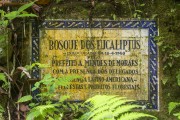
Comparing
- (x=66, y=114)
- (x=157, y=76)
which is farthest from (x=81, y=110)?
(x=157, y=76)

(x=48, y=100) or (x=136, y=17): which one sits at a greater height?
(x=136, y=17)

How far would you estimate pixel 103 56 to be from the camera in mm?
3480

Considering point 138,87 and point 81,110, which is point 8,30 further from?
point 138,87

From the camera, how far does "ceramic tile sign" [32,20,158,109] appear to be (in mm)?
3453

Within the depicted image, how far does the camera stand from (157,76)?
3.45 metres

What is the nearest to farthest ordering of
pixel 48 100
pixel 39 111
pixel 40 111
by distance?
pixel 40 111 → pixel 39 111 → pixel 48 100

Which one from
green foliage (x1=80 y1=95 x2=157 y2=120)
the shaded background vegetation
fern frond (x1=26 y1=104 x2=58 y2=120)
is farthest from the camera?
the shaded background vegetation

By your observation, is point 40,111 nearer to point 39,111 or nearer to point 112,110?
point 39,111

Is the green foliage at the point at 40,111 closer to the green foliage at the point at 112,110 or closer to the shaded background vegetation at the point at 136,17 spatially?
the green foliage at the point at 112,110

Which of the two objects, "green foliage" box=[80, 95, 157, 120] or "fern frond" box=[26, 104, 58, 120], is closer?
"green foliage" box=[80, 95, 157, 120]

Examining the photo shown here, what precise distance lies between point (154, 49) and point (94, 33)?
64 centimetres

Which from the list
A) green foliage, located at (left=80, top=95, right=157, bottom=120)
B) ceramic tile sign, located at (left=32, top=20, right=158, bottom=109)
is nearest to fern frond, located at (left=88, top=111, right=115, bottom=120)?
green foliage, located at (left=80, top=95, right=157, bottom=120)

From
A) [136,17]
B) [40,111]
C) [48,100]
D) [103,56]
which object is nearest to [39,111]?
[40,111]

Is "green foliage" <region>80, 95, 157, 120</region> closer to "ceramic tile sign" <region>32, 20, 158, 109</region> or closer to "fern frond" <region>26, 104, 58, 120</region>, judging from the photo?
"fern frond" <region>26, 104, 58, 120</region>
